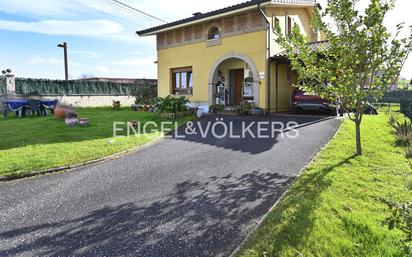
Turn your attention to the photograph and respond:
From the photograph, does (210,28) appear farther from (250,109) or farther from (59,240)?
(59,240)

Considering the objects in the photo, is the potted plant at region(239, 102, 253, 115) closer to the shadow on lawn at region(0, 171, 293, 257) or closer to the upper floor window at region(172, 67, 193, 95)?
the upper floor window at region(172, 67, 193, 95)

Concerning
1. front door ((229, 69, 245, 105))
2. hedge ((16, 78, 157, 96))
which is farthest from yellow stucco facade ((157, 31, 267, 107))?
hedge ((16, 78, 157, 96))

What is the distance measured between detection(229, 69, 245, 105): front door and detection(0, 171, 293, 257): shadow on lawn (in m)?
13.1

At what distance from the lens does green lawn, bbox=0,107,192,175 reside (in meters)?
6.11

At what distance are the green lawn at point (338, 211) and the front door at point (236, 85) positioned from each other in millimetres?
11425

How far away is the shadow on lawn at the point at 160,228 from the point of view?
3123 millimetres

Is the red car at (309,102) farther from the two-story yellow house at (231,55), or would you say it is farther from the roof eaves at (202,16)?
the roof eaves at (202,16)

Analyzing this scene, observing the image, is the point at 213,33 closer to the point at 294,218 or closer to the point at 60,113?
the point at 60,113

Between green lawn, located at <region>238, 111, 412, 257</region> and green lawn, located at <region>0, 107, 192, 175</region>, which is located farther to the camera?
green lawn, located at <region>0, 107, 192, 175</region>

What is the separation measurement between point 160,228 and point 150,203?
0.81m

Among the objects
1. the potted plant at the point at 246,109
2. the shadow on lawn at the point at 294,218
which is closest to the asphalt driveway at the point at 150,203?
the shadow on lawn at the point at 294,218

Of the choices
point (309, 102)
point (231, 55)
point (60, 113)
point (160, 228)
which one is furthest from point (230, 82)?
point (160, 228)

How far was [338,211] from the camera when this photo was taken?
3816 mm

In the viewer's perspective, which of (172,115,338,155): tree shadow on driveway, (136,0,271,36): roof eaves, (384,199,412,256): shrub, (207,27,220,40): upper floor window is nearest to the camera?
(384,199,412,256): shrub
